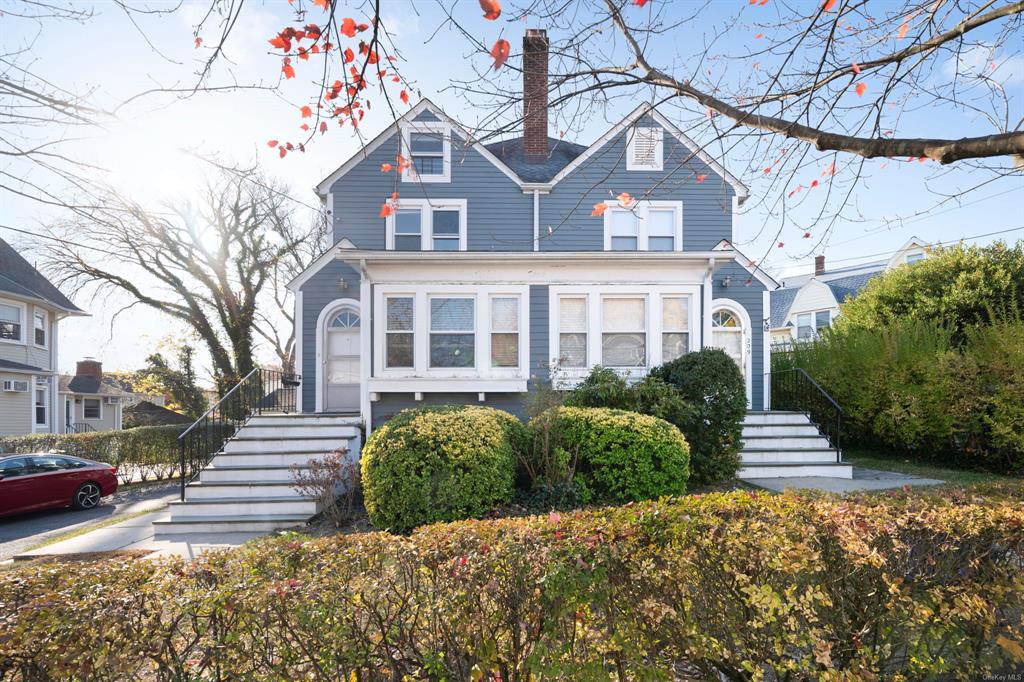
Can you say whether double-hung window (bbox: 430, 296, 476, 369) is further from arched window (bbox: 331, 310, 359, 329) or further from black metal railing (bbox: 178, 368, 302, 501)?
black metal railing (bbox: 178, 368, 302, 501)

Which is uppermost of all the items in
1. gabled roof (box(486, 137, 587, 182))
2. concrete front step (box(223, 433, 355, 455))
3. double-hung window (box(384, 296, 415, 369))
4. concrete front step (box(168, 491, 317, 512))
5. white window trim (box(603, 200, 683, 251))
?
gabled roof (box(486, 137, 587, 182))

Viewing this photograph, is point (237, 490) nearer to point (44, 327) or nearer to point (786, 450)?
point (786, 450)

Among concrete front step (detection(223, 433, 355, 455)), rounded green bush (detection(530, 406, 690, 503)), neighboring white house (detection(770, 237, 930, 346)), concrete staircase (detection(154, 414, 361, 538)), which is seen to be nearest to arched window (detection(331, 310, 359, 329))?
concrete staircase (detection(154, 414, 361, 538))

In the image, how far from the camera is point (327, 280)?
11.7 meters

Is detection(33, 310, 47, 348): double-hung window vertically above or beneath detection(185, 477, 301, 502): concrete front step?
above

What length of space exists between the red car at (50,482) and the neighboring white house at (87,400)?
18247 mm

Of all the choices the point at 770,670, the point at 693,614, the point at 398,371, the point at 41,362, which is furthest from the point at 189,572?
the point at 41,362

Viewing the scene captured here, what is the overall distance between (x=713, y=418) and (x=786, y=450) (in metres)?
2.48

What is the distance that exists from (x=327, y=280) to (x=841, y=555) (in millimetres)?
11312

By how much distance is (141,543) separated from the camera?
21.6 feet

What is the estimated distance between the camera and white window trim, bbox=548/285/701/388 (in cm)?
976

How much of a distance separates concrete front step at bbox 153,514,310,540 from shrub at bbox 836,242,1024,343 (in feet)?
44.3

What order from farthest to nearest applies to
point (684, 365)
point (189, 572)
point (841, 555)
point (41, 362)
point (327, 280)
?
point (41, 362)
point (327, 280)
point (684, 365)
point (841, 555)
point (189, 572)

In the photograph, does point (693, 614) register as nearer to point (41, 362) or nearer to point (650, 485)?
point (650, 485)
